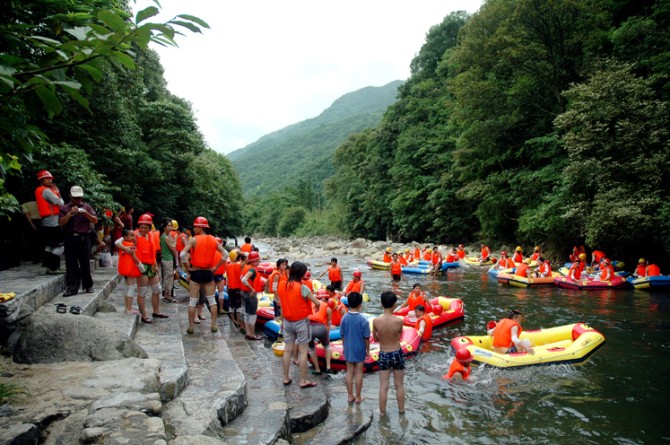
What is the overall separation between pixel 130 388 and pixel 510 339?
689 centimetres

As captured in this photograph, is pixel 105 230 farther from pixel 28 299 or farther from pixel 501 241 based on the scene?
pixel 501 241

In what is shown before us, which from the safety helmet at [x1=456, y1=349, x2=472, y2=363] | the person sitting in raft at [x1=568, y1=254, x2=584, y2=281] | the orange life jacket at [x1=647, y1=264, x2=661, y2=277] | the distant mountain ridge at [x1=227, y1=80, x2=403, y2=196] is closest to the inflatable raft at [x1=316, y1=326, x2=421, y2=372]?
the safety helmet at [x1=456, y1=349, x2=472, y2=363]

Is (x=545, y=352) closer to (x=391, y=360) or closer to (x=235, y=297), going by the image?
(x=391, y=360)

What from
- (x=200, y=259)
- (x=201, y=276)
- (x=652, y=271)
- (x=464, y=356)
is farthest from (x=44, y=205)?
(x=652, y=271)

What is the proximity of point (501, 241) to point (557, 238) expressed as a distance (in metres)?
6.55

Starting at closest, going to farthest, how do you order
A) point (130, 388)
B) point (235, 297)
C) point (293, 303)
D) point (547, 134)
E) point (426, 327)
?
point (130, 388), point (293, 303), point (235, 297), point (426, 327), point (547, 134)

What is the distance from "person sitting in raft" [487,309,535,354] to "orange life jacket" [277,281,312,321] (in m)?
4.36

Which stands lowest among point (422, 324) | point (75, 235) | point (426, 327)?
point (426, 327)

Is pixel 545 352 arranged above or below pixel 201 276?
below

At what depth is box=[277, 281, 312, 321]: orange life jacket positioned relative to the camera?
5934 millimetres

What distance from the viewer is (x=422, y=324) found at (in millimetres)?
9781

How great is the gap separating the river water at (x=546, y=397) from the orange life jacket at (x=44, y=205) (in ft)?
17.6

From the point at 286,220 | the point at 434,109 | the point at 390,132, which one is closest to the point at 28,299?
the point at 434,109

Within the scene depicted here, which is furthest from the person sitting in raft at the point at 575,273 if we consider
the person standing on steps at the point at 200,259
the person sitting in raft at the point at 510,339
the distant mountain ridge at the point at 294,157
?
the distant mountain ridge at the point at 294,157
